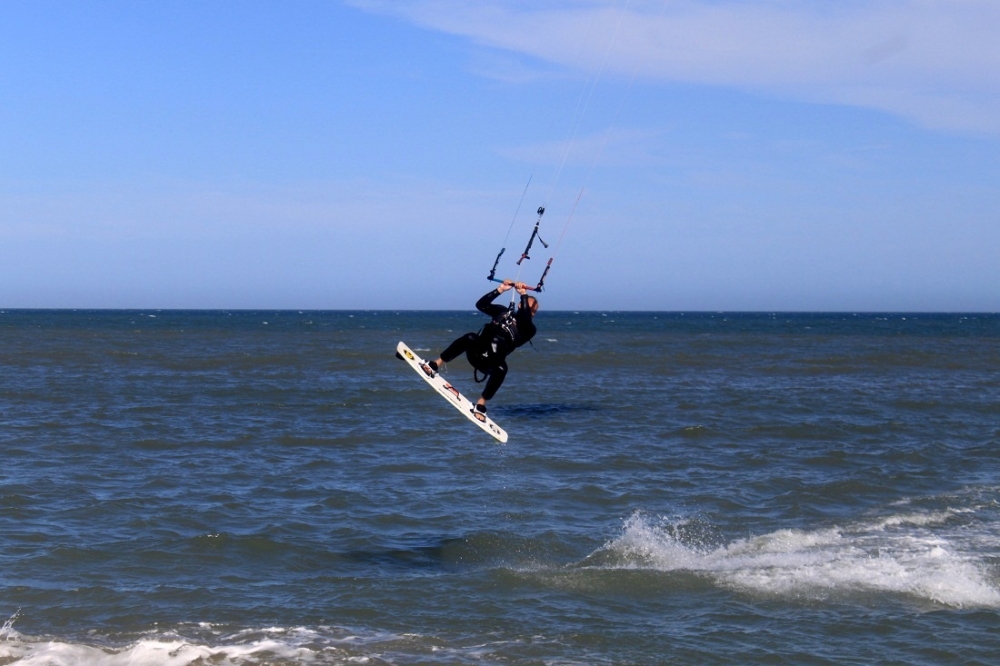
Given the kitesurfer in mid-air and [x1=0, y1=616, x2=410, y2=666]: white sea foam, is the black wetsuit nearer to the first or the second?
the kitesurfer in mid-air

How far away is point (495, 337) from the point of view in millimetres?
12266

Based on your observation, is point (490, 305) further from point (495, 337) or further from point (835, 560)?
point (835, 560)

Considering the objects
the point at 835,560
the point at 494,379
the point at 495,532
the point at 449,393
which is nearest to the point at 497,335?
the point at 494,379

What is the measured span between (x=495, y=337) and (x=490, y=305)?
384 mm

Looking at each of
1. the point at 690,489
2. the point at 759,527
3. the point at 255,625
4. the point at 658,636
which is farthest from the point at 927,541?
the point at 255,625

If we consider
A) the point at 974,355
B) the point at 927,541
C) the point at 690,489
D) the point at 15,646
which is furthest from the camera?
the point at 974,355

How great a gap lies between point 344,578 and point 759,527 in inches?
205

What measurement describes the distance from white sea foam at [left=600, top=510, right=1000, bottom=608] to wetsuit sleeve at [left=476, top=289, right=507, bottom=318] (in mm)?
2960

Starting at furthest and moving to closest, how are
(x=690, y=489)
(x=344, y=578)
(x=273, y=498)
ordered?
(x=690, y=489) → (x=273, y=498) → (x=344, y=578)

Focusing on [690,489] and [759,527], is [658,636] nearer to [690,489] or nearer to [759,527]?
[759,527]

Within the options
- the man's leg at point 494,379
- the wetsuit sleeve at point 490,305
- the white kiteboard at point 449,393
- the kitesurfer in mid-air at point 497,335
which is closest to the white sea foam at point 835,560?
the white kiteboard at point 449,393

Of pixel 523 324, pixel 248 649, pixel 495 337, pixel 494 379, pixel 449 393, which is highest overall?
pixel 523 324

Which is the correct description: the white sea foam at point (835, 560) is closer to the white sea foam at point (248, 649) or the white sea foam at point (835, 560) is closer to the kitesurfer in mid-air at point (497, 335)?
the kitesurfer in mid-air at point (497, 335)

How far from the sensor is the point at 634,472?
A: 15766 millimetres
